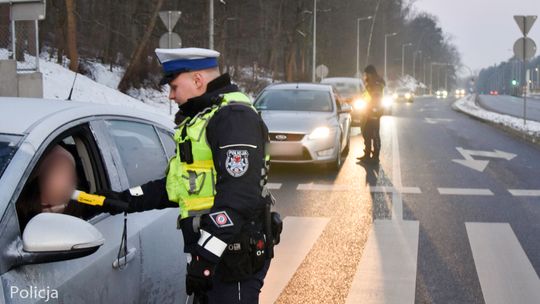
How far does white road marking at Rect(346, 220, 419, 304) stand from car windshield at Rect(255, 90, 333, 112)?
588 centimetres

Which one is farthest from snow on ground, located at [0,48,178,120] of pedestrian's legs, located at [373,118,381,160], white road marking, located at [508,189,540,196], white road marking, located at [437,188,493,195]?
white road marking, located at [508,189,540,196]

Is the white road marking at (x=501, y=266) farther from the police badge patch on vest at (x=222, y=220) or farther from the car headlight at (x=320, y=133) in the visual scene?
the car headlight at (x=320, y=133)

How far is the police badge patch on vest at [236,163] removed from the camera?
9.13 ft

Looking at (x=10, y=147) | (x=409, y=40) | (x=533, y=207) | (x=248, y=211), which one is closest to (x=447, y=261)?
(x=533, y=207)

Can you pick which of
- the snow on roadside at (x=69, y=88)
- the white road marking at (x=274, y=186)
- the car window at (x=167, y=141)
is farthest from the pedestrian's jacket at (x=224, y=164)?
the snow on roadside at (x=69, y=88)

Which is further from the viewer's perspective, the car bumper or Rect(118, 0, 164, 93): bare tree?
Rect(118, 0, 164, 93): bare tree

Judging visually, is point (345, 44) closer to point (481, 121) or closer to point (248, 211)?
point (481, 121)

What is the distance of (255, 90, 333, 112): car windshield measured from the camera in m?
13.7

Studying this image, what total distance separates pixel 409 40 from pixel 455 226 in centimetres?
13027

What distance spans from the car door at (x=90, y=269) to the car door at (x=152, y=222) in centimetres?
10

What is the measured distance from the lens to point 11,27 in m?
15.0

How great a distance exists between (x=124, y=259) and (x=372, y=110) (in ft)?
37.9

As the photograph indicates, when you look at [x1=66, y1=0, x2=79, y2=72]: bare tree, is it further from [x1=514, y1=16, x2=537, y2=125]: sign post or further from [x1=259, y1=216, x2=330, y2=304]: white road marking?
[x1=259, y1=216, x2=330, y2=304]: white road marking

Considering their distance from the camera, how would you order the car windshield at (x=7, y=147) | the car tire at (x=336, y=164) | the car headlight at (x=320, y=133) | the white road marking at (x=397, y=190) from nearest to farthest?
the car windshield at (x=7, y=147) → the white road marking at (x=397, y=190) → the car headlight at (x=320, y=133) → the car tire at (x=336, y=164)
